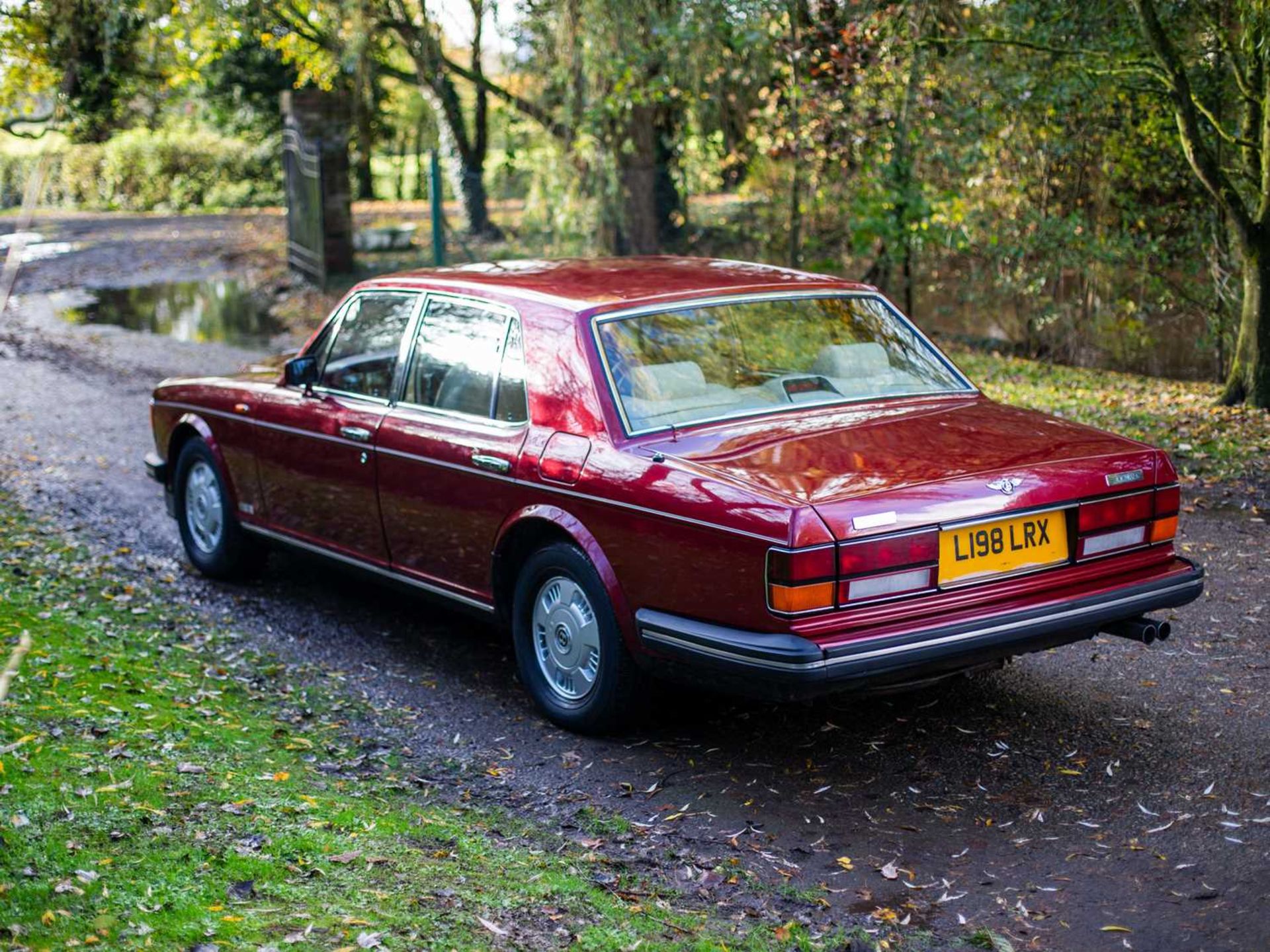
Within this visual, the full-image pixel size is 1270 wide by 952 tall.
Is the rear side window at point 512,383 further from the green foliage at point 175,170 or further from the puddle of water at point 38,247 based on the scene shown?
the green foliage at point 175,170

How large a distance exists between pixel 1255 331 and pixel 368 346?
6.51 m

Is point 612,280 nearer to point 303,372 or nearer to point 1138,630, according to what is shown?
point 303,372

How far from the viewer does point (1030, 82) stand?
11008 millimetres

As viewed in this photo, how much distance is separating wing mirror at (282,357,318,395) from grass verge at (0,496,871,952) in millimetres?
1479

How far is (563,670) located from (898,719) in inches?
49.3

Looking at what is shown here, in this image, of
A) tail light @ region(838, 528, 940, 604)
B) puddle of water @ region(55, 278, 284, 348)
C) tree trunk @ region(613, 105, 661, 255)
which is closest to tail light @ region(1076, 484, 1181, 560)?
tail light @ region(838, 528, 940, 604)

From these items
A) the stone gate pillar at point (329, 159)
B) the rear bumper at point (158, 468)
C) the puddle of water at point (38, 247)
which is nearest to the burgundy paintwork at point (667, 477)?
the rear bumper at point (158, 468)

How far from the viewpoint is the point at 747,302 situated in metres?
5.38

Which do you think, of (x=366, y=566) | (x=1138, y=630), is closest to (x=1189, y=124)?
(x=1138, y=630)

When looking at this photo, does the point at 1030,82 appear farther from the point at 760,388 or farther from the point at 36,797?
the point at 36,797

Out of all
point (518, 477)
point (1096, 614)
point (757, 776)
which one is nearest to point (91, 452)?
point (518, 477)

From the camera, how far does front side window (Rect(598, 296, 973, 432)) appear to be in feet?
16.2

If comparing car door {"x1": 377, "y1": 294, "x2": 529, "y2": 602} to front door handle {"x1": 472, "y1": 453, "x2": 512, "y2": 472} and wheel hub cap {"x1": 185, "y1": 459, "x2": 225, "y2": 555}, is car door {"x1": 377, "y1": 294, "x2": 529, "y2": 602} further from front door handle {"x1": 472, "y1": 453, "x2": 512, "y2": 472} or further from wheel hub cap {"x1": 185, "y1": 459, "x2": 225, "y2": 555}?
wheel hub cap {"x1": 185, "y1": 459, "x2": 225, "y2": 555}

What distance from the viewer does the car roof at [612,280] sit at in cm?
528
